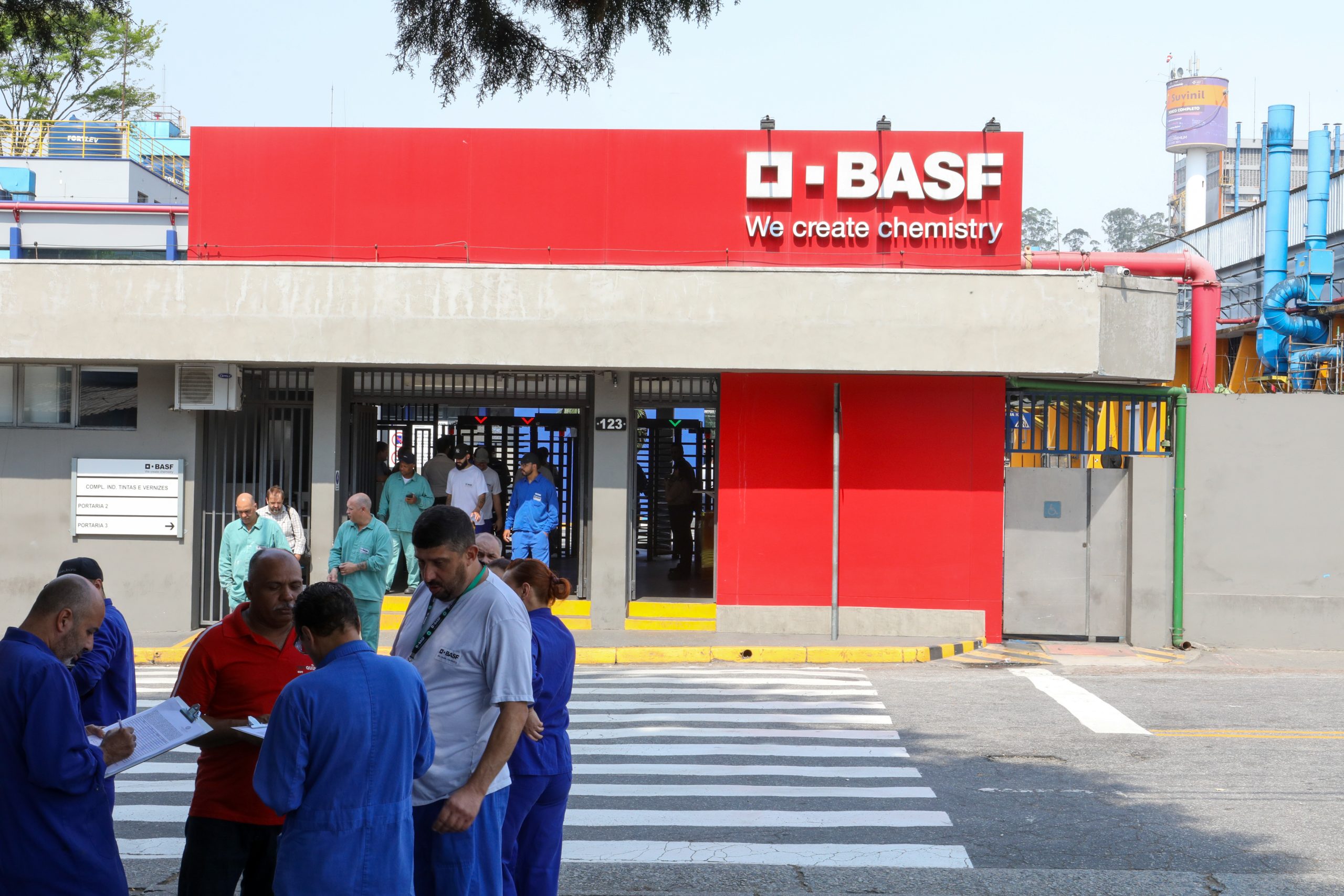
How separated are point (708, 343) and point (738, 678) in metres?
4.22

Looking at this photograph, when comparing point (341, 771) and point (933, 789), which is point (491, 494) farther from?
point (341, 771)

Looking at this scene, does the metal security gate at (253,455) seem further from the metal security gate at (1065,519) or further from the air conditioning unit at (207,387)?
the metal security gate at (1065,519)

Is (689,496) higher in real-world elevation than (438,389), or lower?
lower

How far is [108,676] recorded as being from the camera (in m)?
5.66

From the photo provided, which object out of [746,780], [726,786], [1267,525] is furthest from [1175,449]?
[726,786]

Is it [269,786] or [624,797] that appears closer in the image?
[269,786]

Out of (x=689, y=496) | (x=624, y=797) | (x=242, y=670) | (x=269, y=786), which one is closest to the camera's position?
(x=269, y=786)

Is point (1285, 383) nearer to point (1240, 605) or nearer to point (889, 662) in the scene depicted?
point (1240, 605)

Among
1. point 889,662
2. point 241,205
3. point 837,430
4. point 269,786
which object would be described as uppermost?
point 241,205

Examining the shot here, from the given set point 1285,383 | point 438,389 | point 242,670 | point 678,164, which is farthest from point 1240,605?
point 242,670

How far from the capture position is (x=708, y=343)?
15.7 m

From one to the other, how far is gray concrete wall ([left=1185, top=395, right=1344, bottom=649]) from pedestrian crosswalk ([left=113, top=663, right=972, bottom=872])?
6248 millimetres

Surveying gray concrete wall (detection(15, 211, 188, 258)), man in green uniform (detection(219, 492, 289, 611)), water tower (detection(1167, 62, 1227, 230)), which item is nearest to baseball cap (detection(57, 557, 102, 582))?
man in green uniform (detection(219, 492, 289, 611))

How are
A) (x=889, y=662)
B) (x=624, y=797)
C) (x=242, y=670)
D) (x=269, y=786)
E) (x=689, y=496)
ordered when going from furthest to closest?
(x=689, y=496)
(x=889, y=662)
(x=624, y=797)
(x=242, y=670)
(x=269, y=786)
